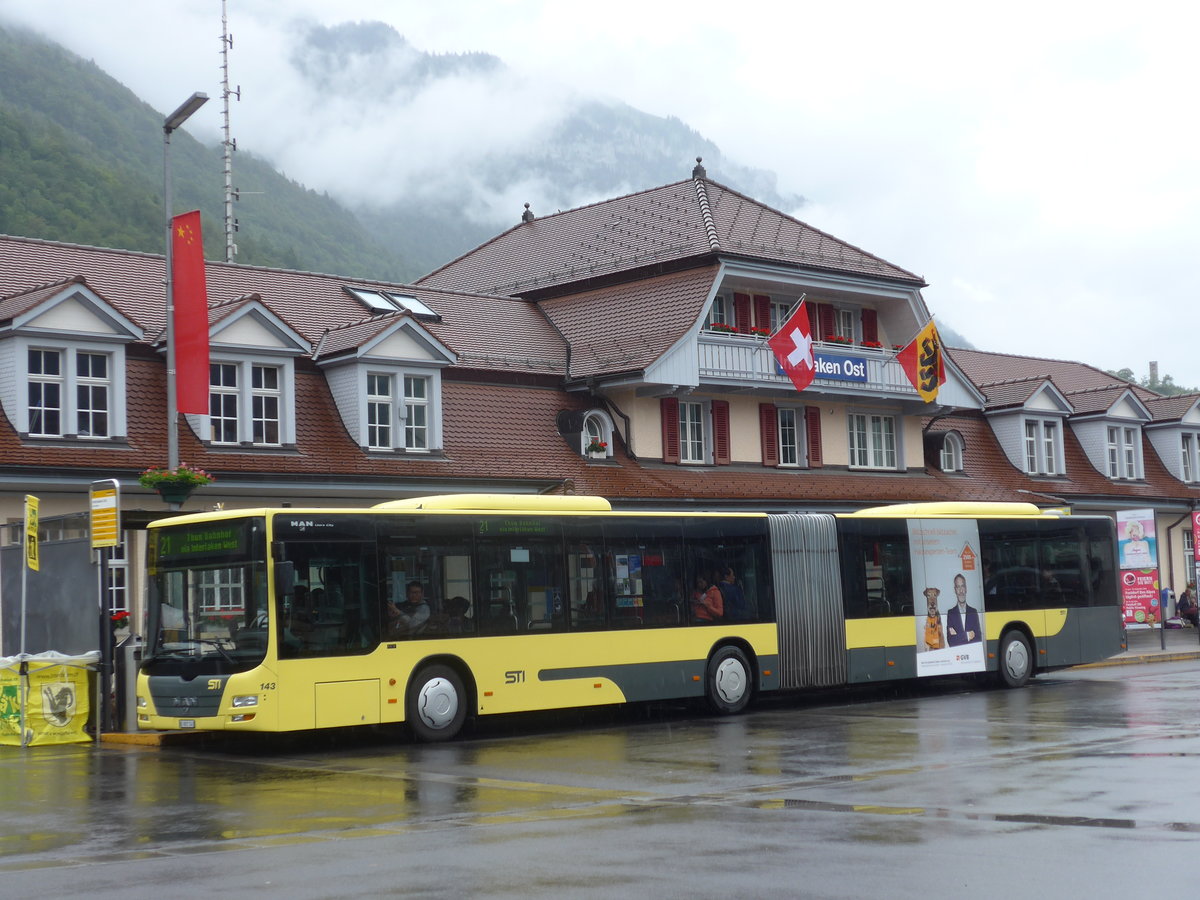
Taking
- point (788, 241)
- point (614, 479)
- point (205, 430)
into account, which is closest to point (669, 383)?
point (614, 479)

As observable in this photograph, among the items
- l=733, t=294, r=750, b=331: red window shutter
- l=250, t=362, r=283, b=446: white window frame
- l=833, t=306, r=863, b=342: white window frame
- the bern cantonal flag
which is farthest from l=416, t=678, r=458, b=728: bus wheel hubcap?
l=833, t=306, r=863, b=342: white window frame

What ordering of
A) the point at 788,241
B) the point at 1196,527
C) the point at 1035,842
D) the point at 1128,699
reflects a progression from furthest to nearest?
the point at 788,241 → the point at 1196,527 → the point at 1128,699 → the point at 1035,842

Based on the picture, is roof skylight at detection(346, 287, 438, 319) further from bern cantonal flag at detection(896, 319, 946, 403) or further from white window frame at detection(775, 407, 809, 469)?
bern cantonal flag at detection(896, 319, 946, 403)

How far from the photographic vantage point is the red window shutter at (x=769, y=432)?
37.9 meters

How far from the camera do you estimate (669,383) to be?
34.0m

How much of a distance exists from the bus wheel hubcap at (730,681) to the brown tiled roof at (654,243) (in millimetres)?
14663

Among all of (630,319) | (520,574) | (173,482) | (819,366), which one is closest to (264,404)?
(173,482)

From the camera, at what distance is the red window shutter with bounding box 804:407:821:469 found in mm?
38844

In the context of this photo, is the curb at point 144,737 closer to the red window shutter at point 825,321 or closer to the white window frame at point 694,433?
the white window frame at point 694,433

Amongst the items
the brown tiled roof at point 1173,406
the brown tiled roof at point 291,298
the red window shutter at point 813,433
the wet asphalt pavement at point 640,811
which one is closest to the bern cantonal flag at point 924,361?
the red window shutter at point 813,433

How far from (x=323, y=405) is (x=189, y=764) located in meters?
13.4

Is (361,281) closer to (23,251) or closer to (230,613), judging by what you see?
(23,251)

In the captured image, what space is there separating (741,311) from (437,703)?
66.1 feet

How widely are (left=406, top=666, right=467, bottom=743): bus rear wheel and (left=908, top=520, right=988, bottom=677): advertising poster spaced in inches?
342
